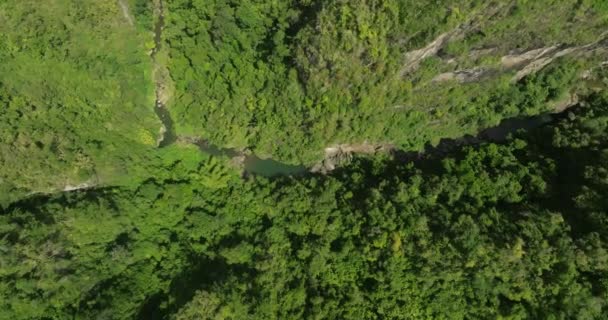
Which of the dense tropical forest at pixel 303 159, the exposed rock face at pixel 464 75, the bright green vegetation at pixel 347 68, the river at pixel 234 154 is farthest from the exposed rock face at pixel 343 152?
the exposed rock face at pixel 464 75

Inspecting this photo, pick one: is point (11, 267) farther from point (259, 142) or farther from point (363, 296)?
point (363, 296)

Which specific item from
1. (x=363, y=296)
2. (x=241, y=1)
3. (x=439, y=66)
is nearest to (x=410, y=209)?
(x=363, y=296)

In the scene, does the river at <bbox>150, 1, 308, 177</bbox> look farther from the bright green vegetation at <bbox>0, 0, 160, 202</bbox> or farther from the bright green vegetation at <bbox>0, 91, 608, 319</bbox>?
the bright green vegetation at <bbox>0, 0, 160, 202</bbox>

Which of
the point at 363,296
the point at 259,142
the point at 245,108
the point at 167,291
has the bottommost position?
the point at 363,296

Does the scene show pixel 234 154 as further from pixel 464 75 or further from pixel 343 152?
pixel 464 75

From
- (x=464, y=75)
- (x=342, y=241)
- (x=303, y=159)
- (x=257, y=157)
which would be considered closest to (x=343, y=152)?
(x=303, y=159)

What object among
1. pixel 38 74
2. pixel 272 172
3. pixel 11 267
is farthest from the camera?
pixel 272 172

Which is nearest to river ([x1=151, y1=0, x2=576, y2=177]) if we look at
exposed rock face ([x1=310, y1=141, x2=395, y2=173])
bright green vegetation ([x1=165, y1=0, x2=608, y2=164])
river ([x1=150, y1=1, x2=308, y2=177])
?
river ([x1=150, y1=1, x2=308, y2=177])
